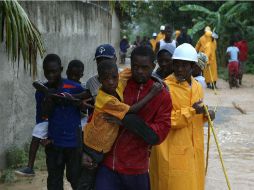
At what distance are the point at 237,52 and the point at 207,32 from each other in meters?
1.20

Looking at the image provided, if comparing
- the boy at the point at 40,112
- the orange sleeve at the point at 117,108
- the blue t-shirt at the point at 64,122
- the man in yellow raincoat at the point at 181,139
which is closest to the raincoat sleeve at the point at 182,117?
the man in yellow raincoat at the point at 181,139

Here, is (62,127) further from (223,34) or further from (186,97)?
(223,34)

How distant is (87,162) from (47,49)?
412 centimetres

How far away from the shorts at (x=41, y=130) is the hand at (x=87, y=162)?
117 centimetres

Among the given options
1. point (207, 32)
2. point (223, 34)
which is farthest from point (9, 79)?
point (223, 34)

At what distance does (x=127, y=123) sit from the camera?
3.21m

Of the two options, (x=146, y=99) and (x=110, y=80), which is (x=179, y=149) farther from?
(x=110, y=80)

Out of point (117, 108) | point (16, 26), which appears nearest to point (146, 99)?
point (117, 108)

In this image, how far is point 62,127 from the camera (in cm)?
442

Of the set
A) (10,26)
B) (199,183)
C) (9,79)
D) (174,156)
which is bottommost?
(199,183)

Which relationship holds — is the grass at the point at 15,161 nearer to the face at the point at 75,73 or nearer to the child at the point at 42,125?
the child at the point at 42,125

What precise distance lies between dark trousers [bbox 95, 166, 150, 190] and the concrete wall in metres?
2.89

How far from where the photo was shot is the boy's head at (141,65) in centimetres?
332

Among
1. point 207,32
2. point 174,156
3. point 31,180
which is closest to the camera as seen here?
point 174,156
